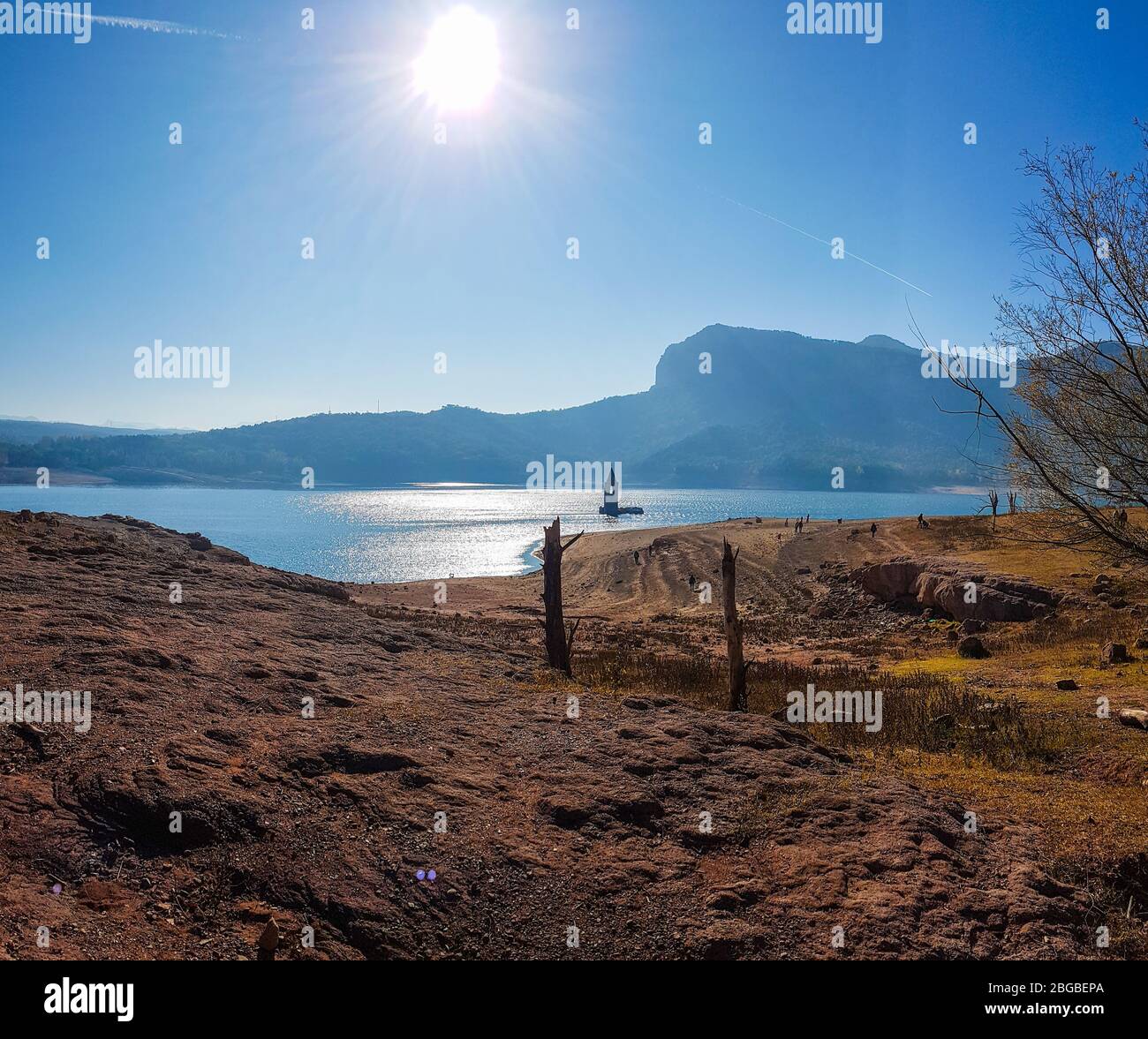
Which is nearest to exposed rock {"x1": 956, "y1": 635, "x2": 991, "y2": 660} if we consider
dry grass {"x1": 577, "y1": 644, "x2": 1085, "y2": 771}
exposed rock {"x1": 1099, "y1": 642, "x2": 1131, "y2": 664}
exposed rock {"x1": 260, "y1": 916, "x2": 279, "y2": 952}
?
dry grass {"x1": 577, "y1": 644, "x2": 1085, "y2": 771}

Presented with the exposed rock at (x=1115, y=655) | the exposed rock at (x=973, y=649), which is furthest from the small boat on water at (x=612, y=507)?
the exposed rock at (x=1115, y=655)

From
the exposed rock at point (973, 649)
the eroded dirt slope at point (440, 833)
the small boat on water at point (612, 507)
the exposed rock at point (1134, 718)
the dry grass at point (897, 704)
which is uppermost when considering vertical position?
the small boat on water at point (612, 507)

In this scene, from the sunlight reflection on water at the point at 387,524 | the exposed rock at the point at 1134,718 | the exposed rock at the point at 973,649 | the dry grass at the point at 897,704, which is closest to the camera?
the dry grass at the point at 897,704

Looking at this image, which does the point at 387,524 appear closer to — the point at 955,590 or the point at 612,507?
the point at 612,507

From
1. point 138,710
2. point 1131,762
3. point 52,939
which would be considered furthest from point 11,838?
point 1131,762

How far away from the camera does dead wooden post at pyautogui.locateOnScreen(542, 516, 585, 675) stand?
15.0 metres

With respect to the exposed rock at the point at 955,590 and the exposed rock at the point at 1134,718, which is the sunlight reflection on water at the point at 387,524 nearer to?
the exposed rock at the point at 955,590

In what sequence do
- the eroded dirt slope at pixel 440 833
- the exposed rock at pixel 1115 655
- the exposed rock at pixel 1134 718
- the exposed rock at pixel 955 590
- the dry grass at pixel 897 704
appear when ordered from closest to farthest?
the eroded dirt slope at pixel 440 833, the dry grass at pixel 897 704, the exposed rock at pixel 1134 718, the exposed rock at pixel 1115 655, the exposed rock at pixel 955 590

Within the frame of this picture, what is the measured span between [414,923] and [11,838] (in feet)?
9.60

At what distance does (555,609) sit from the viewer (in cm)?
1531

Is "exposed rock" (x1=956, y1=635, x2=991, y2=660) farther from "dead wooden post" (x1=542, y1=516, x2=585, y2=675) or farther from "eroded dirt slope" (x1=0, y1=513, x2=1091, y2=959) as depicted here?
"eroded dirt slope" (x1=0, y1=513, x2=1091, y2=959)

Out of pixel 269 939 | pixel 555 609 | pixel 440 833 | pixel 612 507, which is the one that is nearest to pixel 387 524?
pixel 612 507

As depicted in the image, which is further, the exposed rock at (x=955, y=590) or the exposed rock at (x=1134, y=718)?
the exposed rock at (x=955, y=590)

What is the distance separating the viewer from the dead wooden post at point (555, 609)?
15031 millimetres
